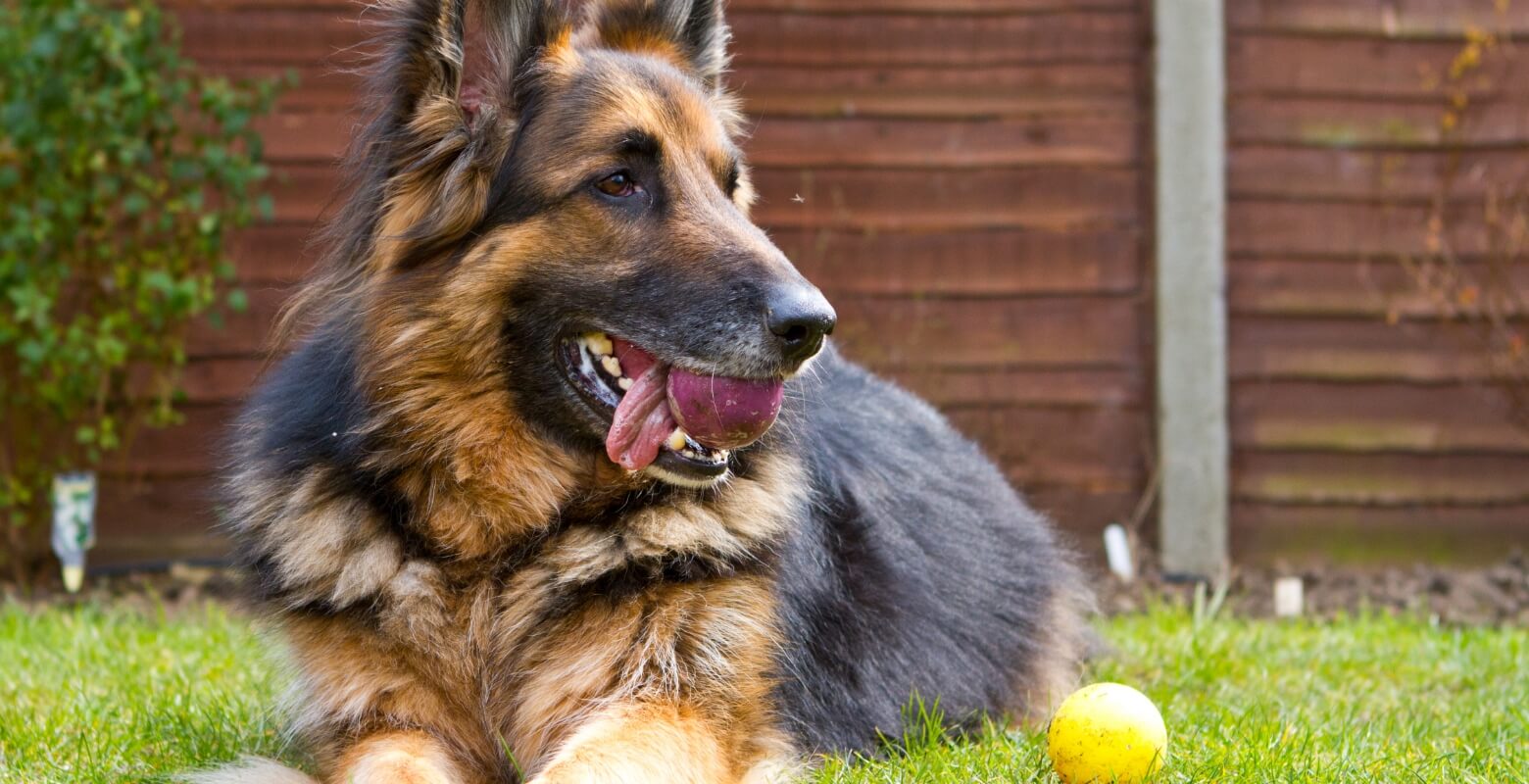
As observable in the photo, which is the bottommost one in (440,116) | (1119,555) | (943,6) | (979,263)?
(1119,555)

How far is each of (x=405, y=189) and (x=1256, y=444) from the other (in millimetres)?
5265

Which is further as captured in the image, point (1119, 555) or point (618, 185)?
point (1119, 555)

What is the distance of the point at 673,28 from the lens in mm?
3871

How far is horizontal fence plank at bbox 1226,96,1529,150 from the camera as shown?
733 cm

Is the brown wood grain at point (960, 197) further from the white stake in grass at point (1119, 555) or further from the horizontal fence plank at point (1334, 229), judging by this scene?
the white stake in grass at point (1119, 555)

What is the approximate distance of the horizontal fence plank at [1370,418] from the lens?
734 cm

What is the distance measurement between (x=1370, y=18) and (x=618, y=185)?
5.43 meters

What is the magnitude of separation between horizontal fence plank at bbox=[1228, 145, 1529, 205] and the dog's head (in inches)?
187

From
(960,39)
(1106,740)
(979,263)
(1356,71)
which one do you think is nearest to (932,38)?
(960,39)

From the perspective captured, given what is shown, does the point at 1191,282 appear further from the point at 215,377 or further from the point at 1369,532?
the point at 215,377

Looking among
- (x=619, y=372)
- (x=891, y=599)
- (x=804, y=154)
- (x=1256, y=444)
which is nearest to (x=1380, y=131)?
(x=1256, y=444)

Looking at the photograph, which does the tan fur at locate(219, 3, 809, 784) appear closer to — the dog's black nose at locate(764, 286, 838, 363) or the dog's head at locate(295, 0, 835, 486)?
the dog's head at locate(295, 0, 835, 486)

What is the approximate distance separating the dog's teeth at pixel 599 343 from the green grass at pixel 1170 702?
100 cm

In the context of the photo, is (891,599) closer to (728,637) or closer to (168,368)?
(728,637)
